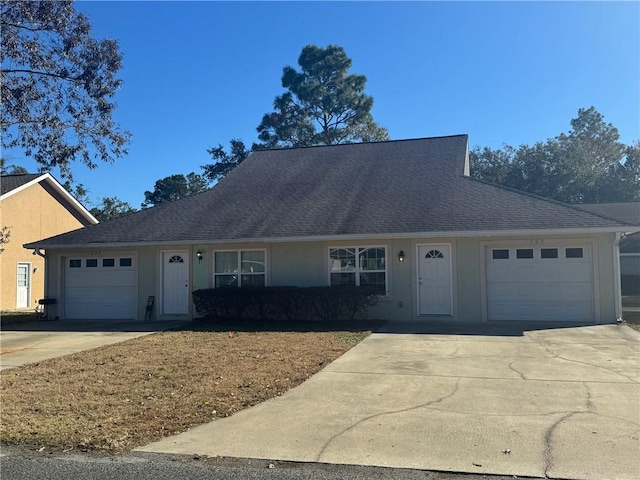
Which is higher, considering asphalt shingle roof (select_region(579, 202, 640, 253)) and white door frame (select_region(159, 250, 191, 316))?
asphalt shingle roof (select_region(579, 202, 640, 253))

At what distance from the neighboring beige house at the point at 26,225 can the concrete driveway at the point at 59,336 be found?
24.7ft

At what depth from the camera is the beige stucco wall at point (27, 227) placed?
22.1 meters

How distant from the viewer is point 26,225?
2348 centimetres

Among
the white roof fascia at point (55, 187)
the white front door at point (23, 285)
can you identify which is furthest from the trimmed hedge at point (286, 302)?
the white roof fascia at point (55, 187)

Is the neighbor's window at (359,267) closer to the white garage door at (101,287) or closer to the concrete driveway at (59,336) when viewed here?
the concrete driveway at (59,336)

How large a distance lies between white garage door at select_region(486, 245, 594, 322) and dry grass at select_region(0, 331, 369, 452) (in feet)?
16.3

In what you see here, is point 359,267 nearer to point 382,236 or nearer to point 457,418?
point 382,236

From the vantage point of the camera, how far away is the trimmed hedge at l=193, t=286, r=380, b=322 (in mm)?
13828

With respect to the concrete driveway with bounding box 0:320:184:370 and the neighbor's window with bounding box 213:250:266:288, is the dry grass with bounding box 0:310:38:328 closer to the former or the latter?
the concrete driveway with bounding box 0:320:184:370

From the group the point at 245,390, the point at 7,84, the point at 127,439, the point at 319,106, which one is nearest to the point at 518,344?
the point at 245,390

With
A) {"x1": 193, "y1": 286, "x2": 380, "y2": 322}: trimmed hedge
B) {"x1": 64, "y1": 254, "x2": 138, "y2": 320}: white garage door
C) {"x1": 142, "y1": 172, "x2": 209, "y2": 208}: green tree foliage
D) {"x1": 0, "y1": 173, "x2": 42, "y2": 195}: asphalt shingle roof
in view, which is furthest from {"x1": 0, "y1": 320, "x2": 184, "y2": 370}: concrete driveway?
{"x1": 142, "y1": 172, "x2": 209, "y2": 208}: green tree foliage

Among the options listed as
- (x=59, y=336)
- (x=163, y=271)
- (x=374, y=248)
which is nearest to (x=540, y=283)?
(x=374, y=248)

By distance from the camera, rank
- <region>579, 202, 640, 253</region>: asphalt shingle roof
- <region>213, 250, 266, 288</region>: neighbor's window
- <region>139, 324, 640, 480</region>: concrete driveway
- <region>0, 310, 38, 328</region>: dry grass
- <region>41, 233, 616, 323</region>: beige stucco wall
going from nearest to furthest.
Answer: <region>139, 324, 640, 480</region>: concrete driveway → <region>41, 233, 616, 323</region>: beige stucco wall → <region>213, 250, 266, 288</region>: neighbor's window → <region>0, 310, 38, 328</region>: dry grass → <region>579, 202, 640, 253</region>: asphalt shingle roof

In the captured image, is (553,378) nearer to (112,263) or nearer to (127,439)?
(127,439)
